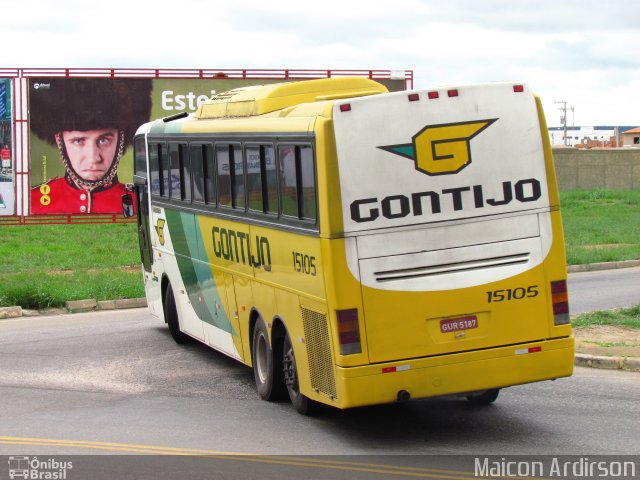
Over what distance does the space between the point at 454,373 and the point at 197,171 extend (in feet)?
18.3

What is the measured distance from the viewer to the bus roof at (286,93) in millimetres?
12867

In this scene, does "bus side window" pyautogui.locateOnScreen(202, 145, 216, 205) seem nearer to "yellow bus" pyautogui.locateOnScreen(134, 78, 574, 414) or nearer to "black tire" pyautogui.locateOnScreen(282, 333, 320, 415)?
"yellow bus" pyautogui.locateOnScreen(134, 78, 574, 414)

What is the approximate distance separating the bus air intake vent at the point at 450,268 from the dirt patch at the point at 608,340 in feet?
13.9

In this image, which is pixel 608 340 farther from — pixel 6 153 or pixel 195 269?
pixel 6 153

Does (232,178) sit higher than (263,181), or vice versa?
(232,178)

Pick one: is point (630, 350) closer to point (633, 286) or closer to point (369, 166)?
point (369, 166)

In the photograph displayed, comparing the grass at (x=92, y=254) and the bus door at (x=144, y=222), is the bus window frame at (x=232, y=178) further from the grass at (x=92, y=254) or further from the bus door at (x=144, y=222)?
the grass at (x=92, y=254)

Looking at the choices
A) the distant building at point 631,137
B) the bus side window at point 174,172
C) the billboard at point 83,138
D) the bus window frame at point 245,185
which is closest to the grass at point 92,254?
the billboard at point 83,138

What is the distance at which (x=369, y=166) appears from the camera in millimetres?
10211

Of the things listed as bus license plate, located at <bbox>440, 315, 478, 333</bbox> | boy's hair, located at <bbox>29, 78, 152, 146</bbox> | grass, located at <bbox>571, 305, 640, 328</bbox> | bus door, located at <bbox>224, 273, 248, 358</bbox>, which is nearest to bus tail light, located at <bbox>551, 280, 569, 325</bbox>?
bus license plate, located at <bbox>440, 315, 478, 333</bbox>

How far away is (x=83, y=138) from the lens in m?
41.2

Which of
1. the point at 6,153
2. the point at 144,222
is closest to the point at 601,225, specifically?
the point at 6,153

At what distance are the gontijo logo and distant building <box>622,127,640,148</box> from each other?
117 meters

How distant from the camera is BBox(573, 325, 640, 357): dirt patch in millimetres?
14414
